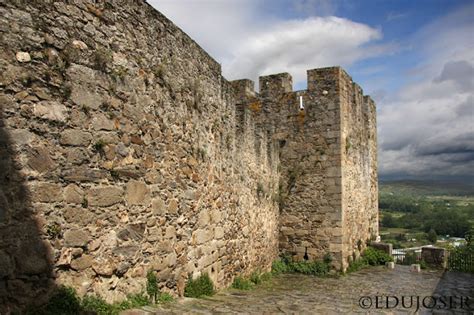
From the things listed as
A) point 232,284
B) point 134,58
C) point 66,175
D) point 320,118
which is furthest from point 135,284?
point 320,118

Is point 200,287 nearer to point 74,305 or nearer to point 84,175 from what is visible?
point 74,305

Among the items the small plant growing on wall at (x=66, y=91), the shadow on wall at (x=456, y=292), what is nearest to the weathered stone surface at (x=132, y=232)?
the small plant growing on wall at (x=66, y=91)

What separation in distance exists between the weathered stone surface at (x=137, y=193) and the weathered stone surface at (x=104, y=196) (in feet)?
0.53

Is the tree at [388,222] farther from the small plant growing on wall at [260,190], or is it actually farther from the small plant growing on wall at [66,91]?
the small plant growing on wall at [66,91]

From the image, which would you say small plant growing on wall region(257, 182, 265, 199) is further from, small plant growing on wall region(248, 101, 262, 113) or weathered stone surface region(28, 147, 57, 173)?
weathered stone surface region(28, 147, 57, 173)

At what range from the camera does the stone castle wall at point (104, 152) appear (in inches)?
161

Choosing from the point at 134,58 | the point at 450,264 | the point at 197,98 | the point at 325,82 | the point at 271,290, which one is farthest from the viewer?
the point at 450,264

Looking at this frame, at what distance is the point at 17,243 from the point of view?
4.01 m

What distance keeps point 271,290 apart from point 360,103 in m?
7.92

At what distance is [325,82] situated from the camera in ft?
39.7

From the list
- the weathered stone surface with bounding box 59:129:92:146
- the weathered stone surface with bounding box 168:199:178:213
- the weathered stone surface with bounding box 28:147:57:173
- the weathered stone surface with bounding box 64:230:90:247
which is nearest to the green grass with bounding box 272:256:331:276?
the weathered stone surface with bounding box 168:199:178:213

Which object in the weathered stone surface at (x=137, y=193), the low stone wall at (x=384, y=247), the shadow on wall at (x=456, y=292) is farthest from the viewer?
the low stone wall at (x=384, y=247)

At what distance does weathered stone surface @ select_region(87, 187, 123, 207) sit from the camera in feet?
15.9

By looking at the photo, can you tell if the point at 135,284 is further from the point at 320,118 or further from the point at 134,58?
the point at 320,118
